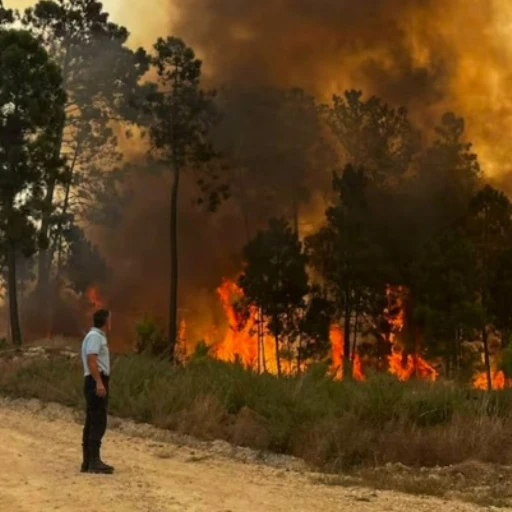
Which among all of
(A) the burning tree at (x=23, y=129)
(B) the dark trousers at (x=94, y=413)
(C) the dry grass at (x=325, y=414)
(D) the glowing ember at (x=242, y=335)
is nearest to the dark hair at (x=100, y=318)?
(B) the dark trousers at (x=94, y=413)

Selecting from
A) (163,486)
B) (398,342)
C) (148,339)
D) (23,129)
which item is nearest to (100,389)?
(163,486)

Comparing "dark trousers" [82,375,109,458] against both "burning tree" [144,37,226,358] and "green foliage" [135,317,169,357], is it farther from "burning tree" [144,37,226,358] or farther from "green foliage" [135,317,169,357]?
"burning tree" [144,37,226,358]

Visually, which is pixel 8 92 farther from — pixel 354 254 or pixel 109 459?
pixel 109 459

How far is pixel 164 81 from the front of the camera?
38.0 meters

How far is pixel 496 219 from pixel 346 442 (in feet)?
96.1

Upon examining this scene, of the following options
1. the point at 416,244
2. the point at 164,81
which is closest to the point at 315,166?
the point at 416,244

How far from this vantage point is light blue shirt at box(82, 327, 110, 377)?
26.8 ft

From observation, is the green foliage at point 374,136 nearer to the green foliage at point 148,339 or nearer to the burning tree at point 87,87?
the burning tree at point 87,87

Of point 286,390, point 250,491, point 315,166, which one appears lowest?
point 250,491

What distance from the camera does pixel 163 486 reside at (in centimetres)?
802

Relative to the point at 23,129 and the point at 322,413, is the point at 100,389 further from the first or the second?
the point at 23,129

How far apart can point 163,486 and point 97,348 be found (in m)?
1.55

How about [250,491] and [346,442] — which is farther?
[346,442]

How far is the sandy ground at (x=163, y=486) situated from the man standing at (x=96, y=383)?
26 centimetres
